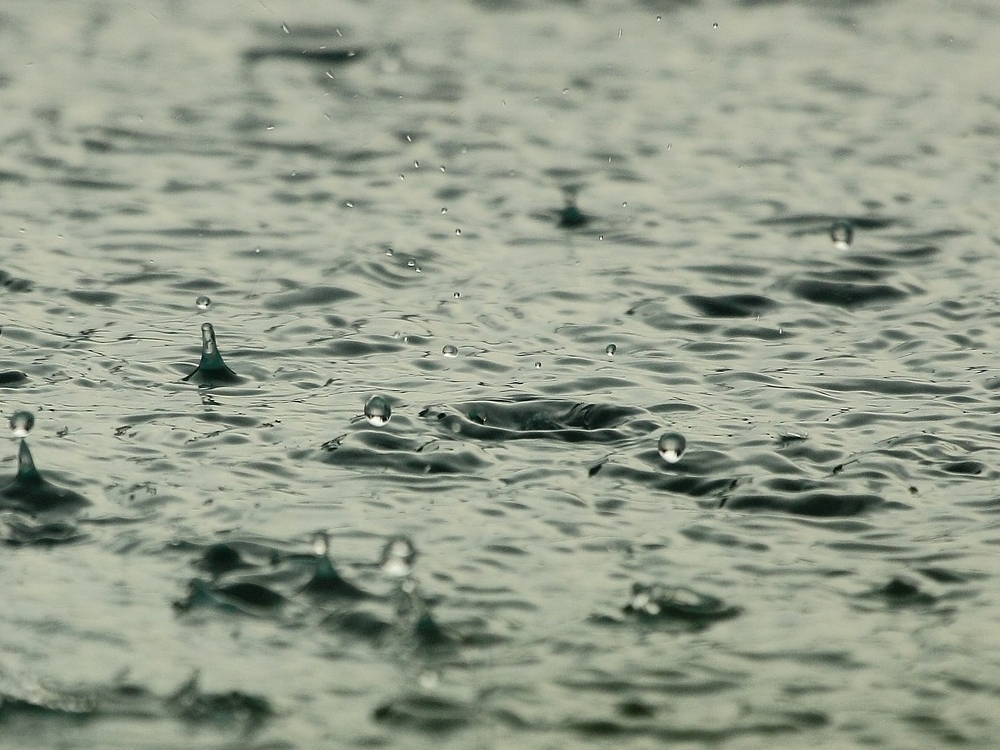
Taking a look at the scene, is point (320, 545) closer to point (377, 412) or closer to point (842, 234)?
point (377, 412)

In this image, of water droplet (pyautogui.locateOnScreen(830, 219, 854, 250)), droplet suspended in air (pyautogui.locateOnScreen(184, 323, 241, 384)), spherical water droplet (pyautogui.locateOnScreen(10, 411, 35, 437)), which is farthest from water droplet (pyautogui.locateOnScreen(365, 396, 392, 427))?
water droplet (pyautogui.locateOnScreen(830, 219, 854, 250))

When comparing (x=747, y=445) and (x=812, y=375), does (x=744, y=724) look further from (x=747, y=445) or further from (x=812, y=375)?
(x=812, y=375)

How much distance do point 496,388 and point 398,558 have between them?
1694mm

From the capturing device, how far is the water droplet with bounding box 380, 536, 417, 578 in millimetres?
5020

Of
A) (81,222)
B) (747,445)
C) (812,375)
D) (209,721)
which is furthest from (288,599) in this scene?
(81,222)

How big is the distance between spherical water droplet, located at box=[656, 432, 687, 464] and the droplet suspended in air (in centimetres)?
188

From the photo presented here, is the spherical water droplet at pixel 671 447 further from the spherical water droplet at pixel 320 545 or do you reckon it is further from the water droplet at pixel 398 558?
the spherical water droplet at pixel 320 545

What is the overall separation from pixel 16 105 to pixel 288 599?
6870 mm

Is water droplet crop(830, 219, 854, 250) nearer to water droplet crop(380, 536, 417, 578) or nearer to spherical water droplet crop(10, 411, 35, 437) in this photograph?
water droplet crop(380, 536, 417, 578)

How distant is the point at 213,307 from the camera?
25.2 feet

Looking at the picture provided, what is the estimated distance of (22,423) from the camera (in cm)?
595

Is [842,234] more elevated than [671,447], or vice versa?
[842,234]

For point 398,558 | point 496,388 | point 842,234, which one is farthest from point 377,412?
point 842,234

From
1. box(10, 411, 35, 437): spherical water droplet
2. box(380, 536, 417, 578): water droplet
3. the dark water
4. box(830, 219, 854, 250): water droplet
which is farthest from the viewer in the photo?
box(830, 219, 854, 250): water droplet
